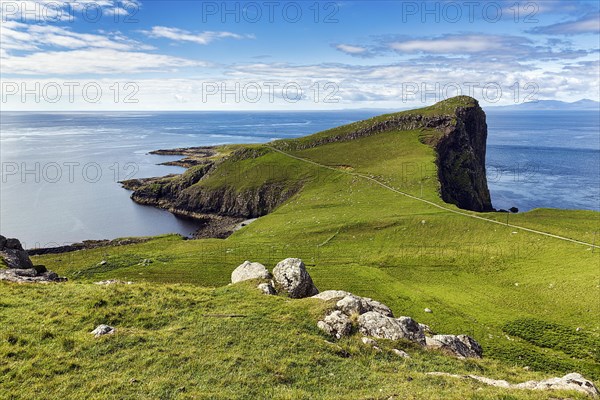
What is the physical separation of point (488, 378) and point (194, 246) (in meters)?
52.2

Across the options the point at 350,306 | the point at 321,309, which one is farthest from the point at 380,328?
the point at 321,309

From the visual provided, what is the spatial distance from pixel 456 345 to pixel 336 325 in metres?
8.70

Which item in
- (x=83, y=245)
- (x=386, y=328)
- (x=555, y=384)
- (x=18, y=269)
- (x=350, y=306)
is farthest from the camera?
(x=83, y=245)

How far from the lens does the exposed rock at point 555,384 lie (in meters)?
16.8

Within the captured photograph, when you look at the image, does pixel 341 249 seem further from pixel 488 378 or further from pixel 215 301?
pixel 488 378

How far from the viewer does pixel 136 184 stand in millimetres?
160000

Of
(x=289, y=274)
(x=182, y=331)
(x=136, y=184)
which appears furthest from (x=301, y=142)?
(x=182, y=331)

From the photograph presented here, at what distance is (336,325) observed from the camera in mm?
23297

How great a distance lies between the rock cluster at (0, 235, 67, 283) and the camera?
103ft

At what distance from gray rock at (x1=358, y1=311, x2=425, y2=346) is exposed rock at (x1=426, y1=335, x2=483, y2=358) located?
82 cm

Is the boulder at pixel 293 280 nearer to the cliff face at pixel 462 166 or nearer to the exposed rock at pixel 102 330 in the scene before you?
the exposed rock at pixel 102 330

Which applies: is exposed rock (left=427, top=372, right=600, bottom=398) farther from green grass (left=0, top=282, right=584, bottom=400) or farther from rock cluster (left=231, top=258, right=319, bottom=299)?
rock cluster (left=231, top=258, right=319, bottom=299)

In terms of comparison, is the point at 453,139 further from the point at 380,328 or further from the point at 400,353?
the point at 400,353

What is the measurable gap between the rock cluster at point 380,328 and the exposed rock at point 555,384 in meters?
3.82
